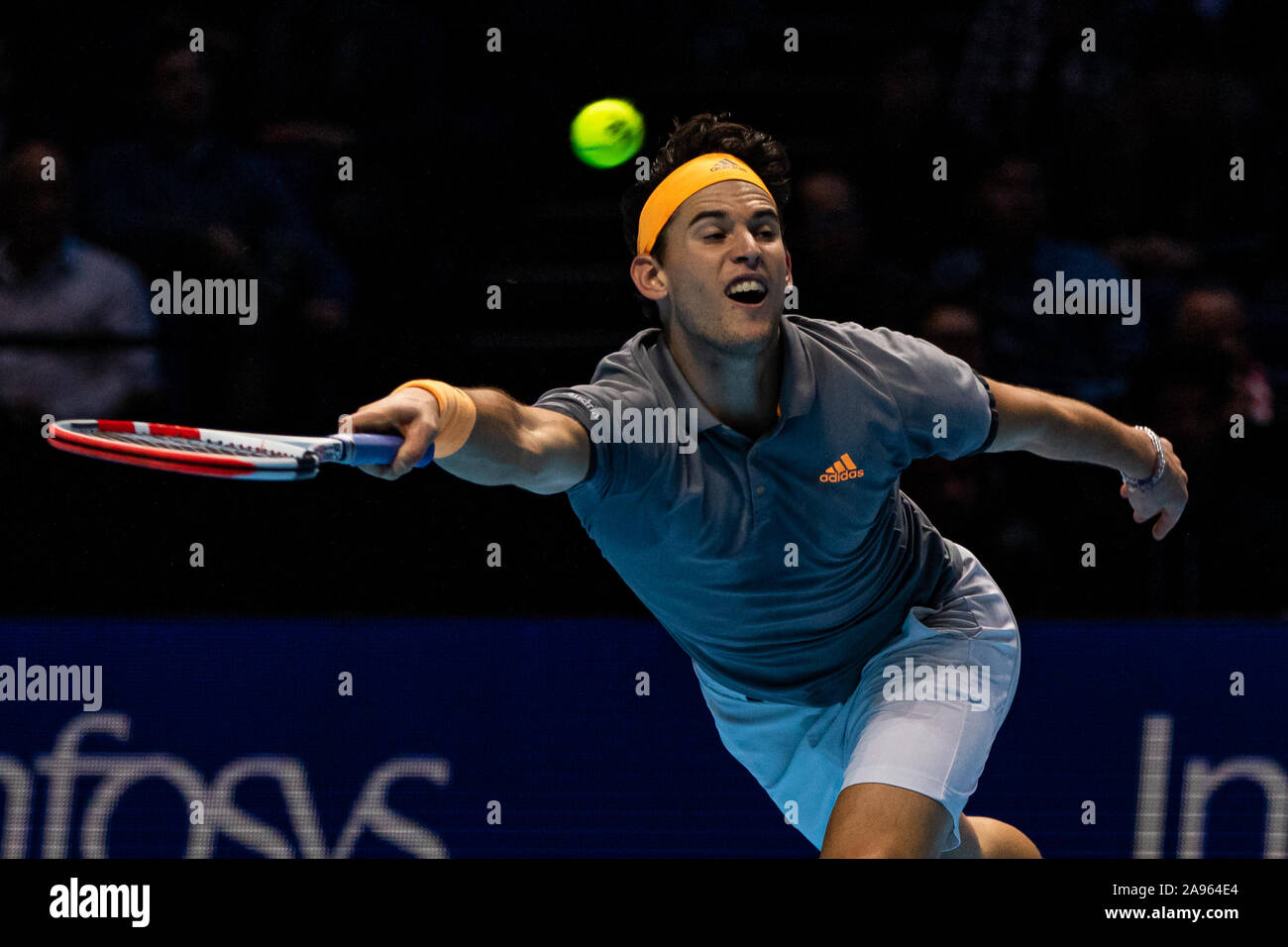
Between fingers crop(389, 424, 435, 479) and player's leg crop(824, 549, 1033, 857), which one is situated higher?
fingers crop(389, 424, 435, 479)

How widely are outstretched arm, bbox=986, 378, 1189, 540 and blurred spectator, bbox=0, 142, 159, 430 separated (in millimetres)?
2338

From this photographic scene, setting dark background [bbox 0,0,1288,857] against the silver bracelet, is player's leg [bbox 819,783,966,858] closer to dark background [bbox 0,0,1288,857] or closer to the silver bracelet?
the silver bracelet

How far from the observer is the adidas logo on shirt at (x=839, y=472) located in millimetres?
2941

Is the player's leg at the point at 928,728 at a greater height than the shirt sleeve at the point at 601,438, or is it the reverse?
the shirt sleeve at the point at 601,438

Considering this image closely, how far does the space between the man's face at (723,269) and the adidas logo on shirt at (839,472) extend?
26 cm

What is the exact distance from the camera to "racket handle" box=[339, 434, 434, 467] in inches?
87.2

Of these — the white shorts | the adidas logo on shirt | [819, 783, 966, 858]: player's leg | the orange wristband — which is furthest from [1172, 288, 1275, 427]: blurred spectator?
the orange wristband

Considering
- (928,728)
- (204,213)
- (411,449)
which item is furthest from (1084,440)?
(204,213)

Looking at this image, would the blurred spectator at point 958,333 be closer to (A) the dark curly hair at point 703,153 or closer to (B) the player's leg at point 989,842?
(A) the dark curly hair at point 703,153

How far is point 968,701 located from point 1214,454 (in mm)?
1697

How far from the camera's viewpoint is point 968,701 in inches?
118

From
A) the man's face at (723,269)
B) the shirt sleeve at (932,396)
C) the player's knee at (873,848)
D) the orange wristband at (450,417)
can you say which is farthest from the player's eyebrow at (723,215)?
the player's knee at (873,848)

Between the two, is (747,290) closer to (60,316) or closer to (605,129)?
(605,129)
